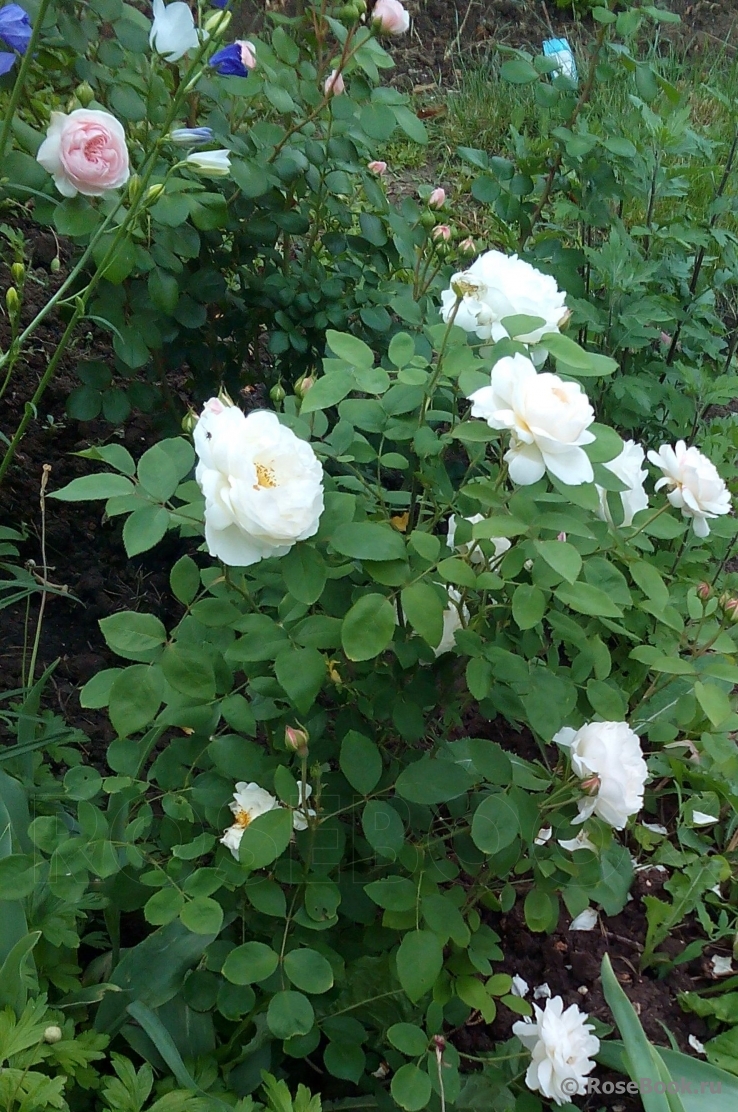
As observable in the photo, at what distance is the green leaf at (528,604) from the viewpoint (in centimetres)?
83

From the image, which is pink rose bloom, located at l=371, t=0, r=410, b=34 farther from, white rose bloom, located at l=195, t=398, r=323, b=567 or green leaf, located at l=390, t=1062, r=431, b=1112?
green leaf, located at l=390, t=1062, r=431, b=1112

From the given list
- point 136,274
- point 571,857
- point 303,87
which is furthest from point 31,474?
point 571,857

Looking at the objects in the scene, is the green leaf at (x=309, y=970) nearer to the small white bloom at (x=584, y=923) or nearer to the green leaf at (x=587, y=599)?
the green leaf at (x=587, y=599)

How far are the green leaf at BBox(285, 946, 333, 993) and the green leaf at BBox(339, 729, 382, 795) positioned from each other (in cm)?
18

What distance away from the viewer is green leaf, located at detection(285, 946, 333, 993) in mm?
908

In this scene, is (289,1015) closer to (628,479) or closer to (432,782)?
(432,782)

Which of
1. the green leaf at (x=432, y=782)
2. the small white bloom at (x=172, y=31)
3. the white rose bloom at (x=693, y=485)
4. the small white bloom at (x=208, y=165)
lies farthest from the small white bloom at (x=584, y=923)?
the small white bloom at (x=172, y=31)

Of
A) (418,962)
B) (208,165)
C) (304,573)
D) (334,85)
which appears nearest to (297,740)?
(304,573)

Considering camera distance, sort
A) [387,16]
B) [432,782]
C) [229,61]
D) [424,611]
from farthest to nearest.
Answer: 1. [387,16]
2. [229,61]
3. [432,782]
4. [424,611]

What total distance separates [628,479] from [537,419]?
0.26 m

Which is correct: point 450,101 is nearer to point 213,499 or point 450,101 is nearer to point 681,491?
point 681,491

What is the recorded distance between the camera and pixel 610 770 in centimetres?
92

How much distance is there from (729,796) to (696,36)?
4.20 m

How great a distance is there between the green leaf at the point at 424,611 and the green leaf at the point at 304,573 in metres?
0.08
